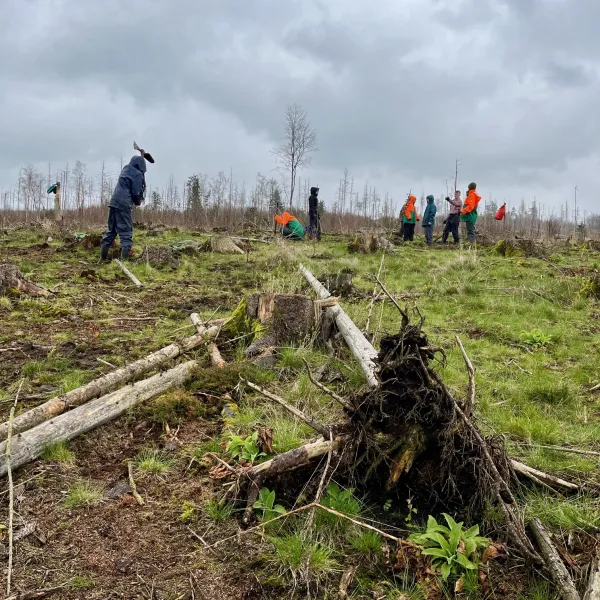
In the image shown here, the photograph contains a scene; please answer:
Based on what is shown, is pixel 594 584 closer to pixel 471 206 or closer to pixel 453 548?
A: pixel 453 548

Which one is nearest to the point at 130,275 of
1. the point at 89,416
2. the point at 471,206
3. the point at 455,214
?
the point at 89,416

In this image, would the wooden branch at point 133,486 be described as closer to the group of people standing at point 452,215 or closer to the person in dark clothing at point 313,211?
the group of people standing at point 452,215

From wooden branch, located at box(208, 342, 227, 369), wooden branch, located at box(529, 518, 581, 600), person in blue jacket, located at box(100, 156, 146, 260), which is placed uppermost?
person in blue jacket, located at box(100, 156, 146, 260)

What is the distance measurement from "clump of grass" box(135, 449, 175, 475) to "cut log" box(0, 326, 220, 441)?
75cm

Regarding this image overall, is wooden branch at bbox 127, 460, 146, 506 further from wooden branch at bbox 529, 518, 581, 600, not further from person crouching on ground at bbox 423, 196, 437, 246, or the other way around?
person crouching on ground at bbox 423, 196, 437, 246

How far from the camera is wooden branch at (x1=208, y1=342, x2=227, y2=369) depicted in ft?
15.6

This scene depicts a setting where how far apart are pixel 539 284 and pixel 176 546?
8389mm

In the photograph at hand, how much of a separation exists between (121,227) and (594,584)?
33.8ft

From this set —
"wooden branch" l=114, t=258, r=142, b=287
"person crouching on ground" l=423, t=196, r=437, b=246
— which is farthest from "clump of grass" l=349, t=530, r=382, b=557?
"person crouching on ground" l=423, t=196, r=437, b=246

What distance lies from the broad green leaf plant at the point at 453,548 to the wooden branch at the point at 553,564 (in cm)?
27

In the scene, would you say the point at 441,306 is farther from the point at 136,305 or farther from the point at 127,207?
the point at 127,207

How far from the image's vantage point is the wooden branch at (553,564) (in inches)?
81.8

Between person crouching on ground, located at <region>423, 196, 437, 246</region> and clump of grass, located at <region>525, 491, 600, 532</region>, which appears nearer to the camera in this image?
clump of grass, located at <region>525, 491, 600, 532</region>

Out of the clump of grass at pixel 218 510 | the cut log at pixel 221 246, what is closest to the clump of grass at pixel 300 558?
the clump of grass at pixel 218 510
